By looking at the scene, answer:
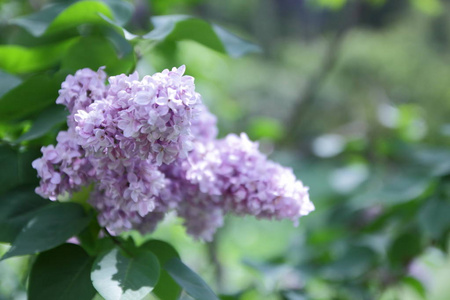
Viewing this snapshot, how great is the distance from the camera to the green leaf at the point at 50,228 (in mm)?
466

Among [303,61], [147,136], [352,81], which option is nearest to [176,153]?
[147,136]

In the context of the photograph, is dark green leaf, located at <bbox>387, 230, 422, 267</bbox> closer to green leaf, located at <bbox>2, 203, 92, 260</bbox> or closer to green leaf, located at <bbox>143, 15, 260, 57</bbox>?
green leaf, located at <bbox>143, 15, 260, 57</bbox>

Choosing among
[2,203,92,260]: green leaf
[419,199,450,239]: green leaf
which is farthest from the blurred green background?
[2,203,92,260]: green leaf

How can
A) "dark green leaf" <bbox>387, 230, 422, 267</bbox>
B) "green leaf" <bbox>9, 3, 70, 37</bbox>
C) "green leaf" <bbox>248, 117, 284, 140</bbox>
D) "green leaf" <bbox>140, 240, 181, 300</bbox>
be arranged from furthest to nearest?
"green leaf" <bbox>248, 117, 284, 140</bbox>, "dark green leaf" <bbox>387, 230, 422, 267</bbox>, "green leaf" <bbox>9, 3, 70, 37</bbox>, "green leaf" <bbox>140, 240, 181, 300</bbox>

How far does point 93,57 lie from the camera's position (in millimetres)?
596

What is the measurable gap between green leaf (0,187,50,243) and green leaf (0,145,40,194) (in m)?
0.02

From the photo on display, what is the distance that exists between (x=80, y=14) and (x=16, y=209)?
222 mm

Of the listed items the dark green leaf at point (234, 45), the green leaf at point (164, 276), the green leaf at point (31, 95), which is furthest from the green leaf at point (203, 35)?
the green leaf at point (164, 276)

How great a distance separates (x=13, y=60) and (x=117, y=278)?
375mm

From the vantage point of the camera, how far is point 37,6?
1231mm

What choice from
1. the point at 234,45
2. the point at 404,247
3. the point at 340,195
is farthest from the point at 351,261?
the point at 234,45

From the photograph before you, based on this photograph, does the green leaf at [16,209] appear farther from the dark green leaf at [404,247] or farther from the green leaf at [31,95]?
the dark green leaf at [404,247]

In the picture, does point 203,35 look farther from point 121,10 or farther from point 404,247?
point 404,247

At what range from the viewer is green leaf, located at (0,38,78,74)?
0.67m
